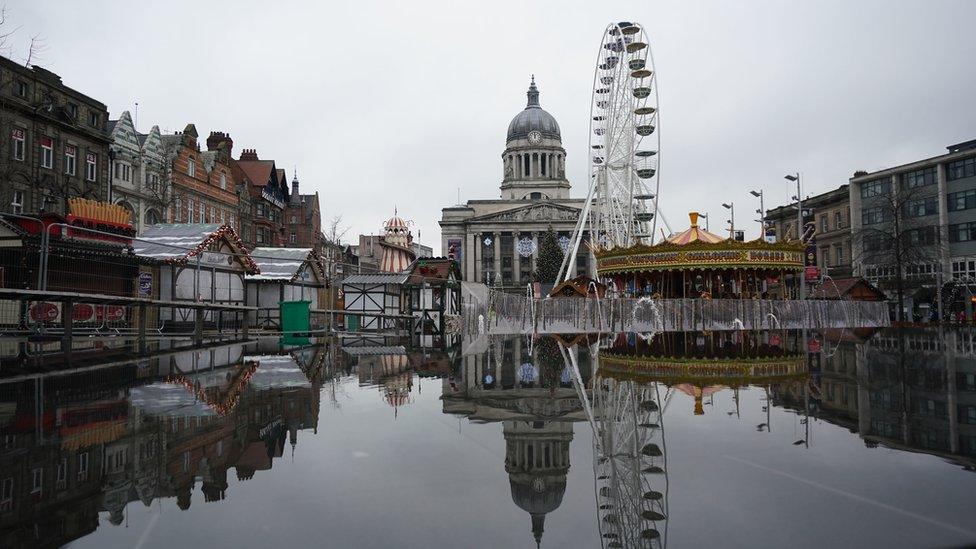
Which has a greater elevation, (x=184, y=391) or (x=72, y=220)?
(x=72, y=220)

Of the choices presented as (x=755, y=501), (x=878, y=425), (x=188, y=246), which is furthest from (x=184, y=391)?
(x=188, y=246)

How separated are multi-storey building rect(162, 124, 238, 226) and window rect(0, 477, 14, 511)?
1831 inches

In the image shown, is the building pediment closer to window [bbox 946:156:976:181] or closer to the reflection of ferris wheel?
window [bbox 946:156:976:181]

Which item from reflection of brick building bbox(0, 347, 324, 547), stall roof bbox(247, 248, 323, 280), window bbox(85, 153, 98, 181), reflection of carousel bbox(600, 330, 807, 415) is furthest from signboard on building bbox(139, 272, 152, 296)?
reflection of carousel bbox(600, 330, 807, 415)

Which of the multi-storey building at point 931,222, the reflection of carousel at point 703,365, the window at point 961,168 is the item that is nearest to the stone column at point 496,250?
the multi-storey building at point 931,222

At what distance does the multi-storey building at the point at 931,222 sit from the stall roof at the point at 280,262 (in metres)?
47.2

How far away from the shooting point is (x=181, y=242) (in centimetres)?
2692

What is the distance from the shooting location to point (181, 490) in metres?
4.52

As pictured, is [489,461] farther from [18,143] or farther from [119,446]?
[18,143]

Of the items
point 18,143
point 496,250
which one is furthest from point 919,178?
point 18,143

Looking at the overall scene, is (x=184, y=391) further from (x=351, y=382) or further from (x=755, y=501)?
(x=755, y=501)

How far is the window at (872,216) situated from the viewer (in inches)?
2592

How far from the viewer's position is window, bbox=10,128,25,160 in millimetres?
34844

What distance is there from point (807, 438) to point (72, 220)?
23.0 metres
